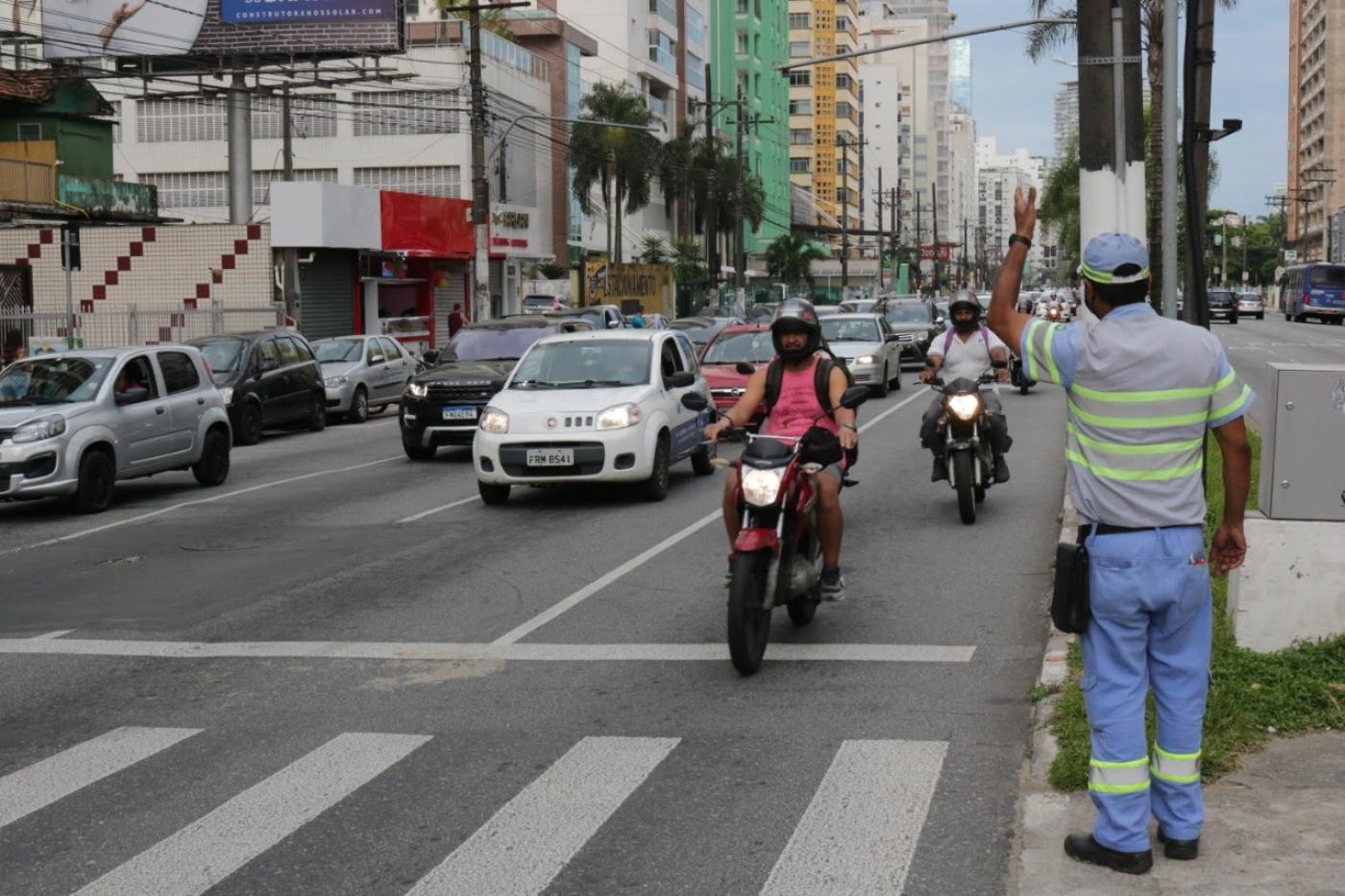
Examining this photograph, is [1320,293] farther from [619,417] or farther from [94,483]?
[94,483]

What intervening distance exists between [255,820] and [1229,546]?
3364mm

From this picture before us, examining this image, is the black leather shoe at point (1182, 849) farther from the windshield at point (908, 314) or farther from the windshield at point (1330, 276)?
the windshield at point (1330, 276)

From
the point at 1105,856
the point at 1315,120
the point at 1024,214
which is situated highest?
the point at 1315,120

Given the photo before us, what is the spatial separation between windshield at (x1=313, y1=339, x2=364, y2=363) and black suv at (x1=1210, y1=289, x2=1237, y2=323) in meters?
52.2

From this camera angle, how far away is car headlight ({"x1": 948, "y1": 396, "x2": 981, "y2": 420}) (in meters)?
12.8

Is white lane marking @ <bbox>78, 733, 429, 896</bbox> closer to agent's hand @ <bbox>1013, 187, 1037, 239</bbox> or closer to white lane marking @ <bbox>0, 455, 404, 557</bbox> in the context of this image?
agent's hand @ <bbox>1013, 187, 1037, 239</bbox>

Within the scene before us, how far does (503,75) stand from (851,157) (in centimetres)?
9860

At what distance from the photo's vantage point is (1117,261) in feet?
16.1

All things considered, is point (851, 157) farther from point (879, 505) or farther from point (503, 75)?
point (879, 505)

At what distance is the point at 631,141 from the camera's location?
73875mm

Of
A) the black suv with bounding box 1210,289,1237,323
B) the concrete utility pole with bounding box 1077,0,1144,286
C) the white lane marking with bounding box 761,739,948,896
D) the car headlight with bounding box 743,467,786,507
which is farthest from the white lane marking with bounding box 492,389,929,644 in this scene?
the black suv with bounding box 1210,289,1237,323

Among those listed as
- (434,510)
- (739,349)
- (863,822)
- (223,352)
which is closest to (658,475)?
(434,510)

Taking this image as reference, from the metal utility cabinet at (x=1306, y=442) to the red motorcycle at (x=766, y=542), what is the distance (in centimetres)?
219

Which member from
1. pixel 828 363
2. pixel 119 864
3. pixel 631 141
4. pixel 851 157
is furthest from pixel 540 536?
pixel 851 157
